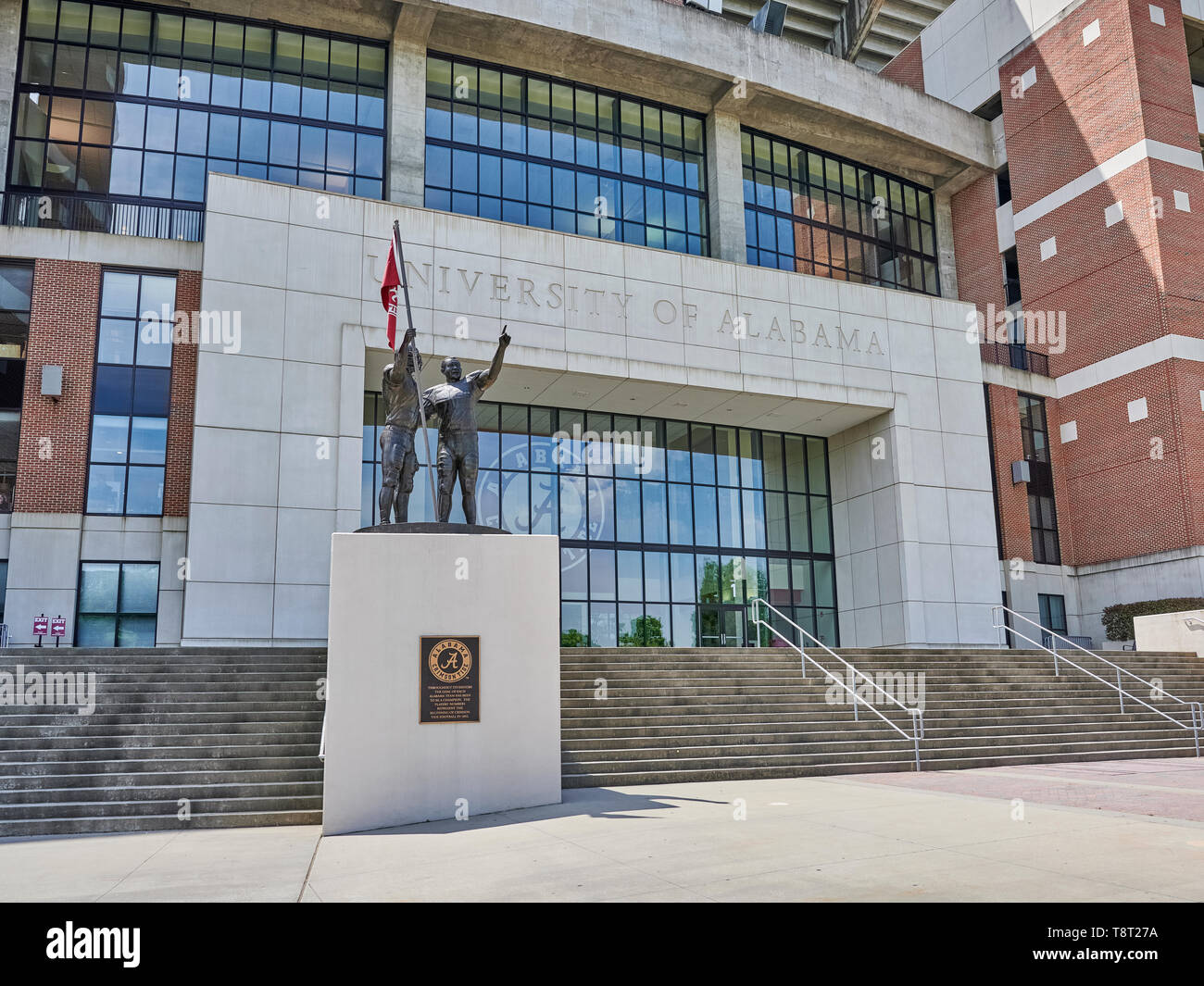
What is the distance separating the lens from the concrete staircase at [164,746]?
1095 cm

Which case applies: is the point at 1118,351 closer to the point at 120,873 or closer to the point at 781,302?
the point at 781,302

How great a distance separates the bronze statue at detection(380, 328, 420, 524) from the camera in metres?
14.4

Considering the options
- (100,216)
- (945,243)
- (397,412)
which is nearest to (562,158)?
(100,216)

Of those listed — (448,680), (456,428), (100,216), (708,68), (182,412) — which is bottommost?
(448,680)

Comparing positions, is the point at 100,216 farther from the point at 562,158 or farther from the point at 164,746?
the point at 164,746

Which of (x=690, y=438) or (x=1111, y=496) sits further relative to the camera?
(x=1111, y=496)

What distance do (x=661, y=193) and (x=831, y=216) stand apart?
6563mm

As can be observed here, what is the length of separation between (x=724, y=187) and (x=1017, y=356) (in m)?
12.6

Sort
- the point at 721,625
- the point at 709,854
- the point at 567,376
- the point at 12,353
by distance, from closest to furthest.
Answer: the point at 709,854
the point at 12,353
the point at 567,376
the point at 721,625

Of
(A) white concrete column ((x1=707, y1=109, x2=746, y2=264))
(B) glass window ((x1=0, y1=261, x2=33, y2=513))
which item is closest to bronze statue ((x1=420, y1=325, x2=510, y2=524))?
(B) glass window ((x1=0, y1=261, x2=33, y2=513))

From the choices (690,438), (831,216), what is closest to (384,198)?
(690,438)

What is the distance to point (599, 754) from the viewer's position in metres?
13.8

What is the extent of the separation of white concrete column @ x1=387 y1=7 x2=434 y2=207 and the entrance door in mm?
13315

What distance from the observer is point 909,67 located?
40.8m
